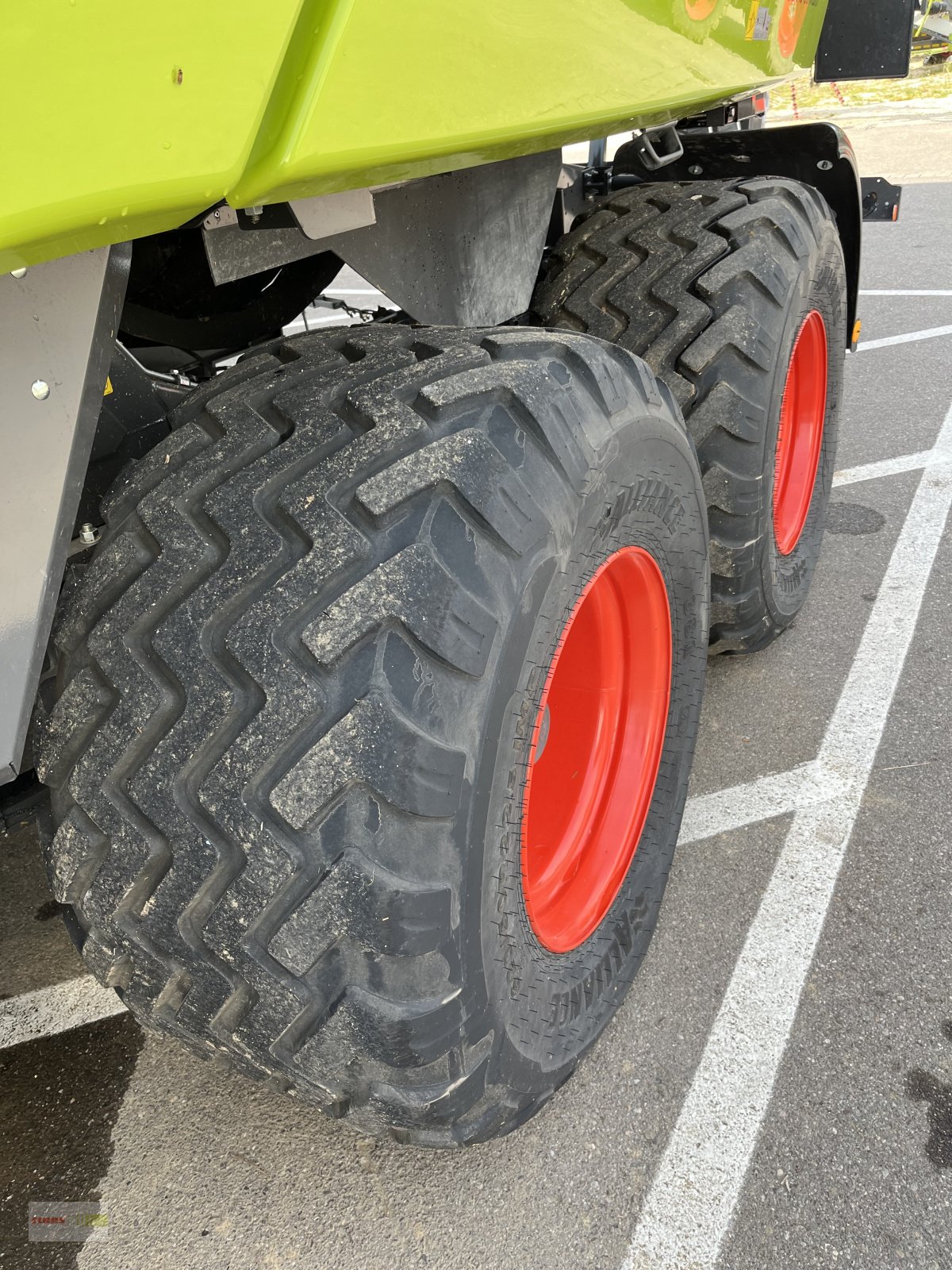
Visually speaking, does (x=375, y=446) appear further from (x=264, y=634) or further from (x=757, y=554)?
(x=757, y=554)

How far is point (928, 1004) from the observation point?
1.92 m

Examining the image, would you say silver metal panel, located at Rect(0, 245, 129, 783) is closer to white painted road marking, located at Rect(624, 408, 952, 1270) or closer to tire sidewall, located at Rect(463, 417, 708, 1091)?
tire sidewall, located at Rect(463, 417, 708, 1091)

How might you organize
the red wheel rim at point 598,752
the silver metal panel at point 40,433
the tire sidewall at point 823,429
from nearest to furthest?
the silver metal panel at point 40,433, the red wheel rim at point 598,752, the tire sidewall at point 823,429

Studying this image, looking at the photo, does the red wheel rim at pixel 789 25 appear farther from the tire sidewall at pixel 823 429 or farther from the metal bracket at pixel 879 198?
the metal bracket at pixel 879 198

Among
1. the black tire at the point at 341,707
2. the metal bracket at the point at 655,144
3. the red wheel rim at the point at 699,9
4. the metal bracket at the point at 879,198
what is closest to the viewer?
the black tire at the point at 341,707

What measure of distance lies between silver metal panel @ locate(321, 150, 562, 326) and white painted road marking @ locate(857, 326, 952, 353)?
3.89 meters

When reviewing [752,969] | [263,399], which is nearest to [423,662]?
[263,399]

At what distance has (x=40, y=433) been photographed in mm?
1062

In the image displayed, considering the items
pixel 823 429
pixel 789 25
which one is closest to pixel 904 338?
pixel 823 429

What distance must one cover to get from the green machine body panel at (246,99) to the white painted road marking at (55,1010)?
1.66 metres

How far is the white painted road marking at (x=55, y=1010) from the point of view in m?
2.01

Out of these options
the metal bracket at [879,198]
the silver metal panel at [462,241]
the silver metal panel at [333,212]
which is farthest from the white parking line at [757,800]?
the metal bracket at [879,198]

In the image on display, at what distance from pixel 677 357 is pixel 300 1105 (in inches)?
65.2

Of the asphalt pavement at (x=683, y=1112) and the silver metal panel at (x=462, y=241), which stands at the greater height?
the silver metal panel at (x=462, y=241)
